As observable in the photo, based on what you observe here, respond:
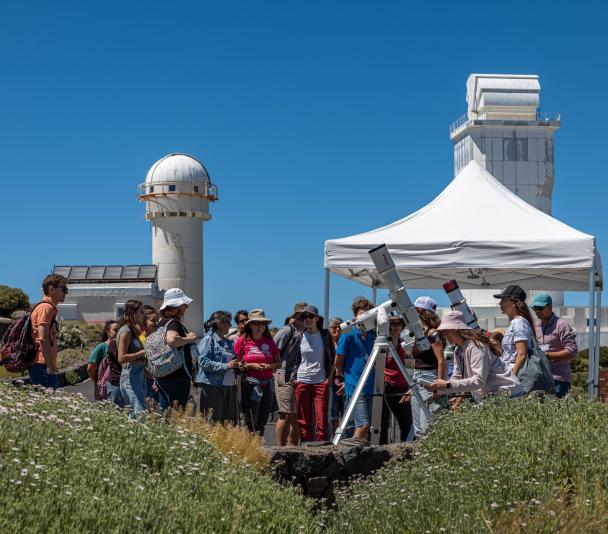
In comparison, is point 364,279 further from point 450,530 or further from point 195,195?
point 195,195

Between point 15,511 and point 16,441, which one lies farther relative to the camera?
point 16,441

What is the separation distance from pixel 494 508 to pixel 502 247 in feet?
21.4

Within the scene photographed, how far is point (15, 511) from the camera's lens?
4.55m

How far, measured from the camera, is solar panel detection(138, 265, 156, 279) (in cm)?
5656

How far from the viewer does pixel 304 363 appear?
10469mm

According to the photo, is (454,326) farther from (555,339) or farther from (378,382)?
(555,339)

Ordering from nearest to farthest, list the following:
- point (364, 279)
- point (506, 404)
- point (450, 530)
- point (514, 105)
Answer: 1. point (450, 530)
2. point (506, 404)
3. point (364, 279)
4. point (514, 105)

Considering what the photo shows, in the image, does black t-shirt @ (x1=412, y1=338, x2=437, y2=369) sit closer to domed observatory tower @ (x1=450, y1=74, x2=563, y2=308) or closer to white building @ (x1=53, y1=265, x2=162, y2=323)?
white building @ (x1=53, y1=265, x2=162, y2=323)

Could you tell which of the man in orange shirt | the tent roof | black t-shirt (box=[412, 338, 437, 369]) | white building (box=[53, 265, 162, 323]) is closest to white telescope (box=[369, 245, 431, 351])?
black t-shirt (box=[412, 338, 437, 369])

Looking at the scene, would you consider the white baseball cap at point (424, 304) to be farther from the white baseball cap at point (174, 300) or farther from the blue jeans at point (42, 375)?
the blue jeans at point (42, 375)

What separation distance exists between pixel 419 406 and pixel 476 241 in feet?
10.9

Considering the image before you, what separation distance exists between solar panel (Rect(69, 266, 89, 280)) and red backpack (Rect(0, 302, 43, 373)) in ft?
158

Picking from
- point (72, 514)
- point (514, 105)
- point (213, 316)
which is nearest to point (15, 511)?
point (72, 514)

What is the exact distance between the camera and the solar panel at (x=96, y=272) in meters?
56.7
